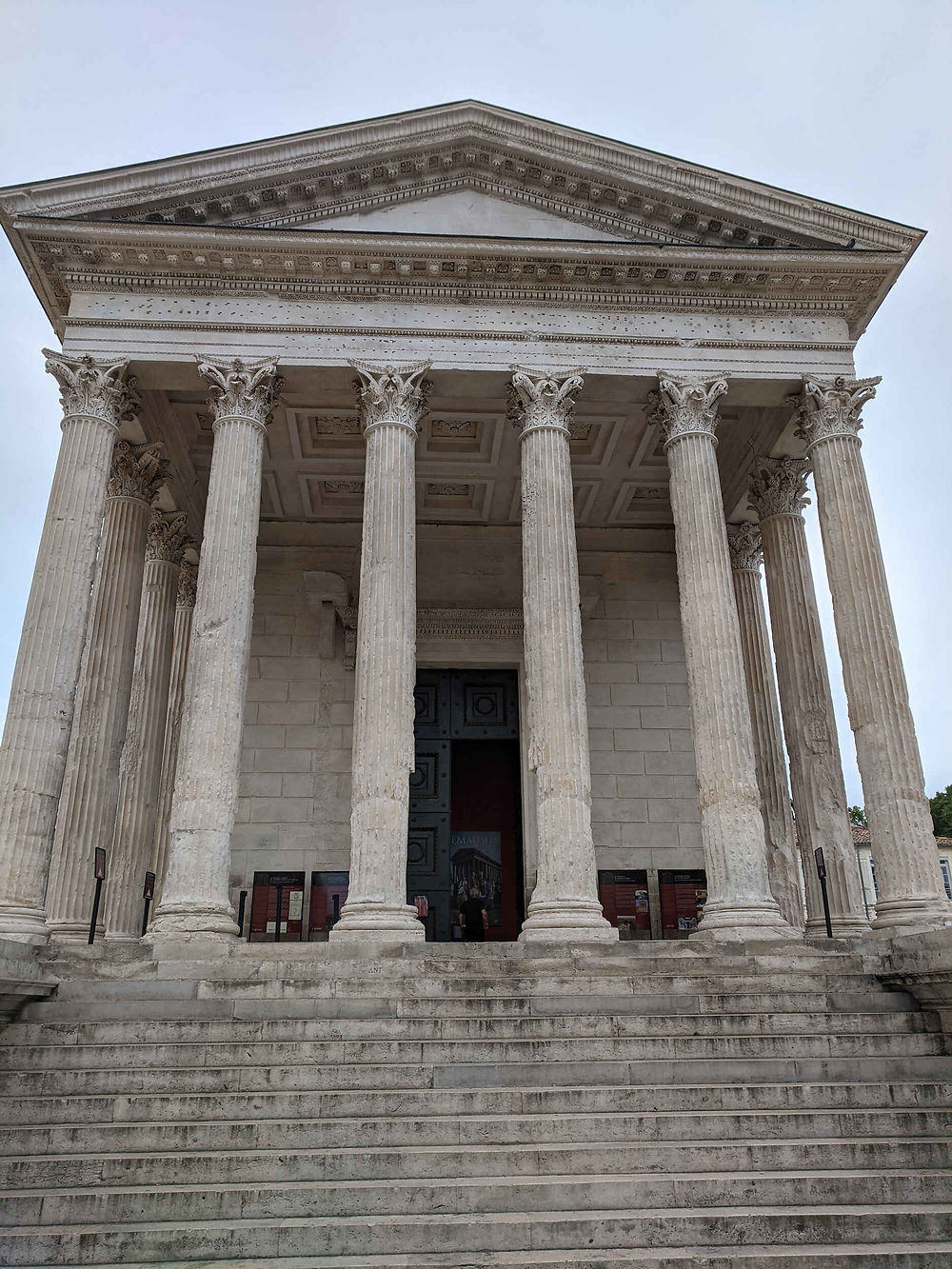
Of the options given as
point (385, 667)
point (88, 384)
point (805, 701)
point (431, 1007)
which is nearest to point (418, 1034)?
point (431, 1007)

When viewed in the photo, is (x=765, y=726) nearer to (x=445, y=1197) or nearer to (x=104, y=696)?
(x=104, y=696)

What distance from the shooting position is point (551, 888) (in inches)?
446

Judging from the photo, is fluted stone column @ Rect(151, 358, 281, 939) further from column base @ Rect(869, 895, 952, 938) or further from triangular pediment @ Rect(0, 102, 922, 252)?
column base @ Rect(869, 895, 952, 938)

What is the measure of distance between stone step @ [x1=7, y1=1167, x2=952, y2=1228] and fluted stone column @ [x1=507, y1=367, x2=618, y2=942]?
4.50 metres

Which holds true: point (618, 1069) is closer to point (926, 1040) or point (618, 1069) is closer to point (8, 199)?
point (926, 1040)

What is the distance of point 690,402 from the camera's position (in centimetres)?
1381

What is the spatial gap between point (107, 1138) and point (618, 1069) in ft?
13.4

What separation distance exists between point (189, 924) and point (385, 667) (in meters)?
3.89

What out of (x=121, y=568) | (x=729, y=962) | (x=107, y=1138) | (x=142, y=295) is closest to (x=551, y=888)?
(x=729, y=962)

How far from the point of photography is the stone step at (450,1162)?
252 inches

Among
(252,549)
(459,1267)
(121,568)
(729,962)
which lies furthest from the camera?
(121,568)

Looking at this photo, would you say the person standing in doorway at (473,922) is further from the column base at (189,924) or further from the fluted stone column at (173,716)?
the fluted stone column at (173,716)

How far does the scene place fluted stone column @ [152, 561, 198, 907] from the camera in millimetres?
16750

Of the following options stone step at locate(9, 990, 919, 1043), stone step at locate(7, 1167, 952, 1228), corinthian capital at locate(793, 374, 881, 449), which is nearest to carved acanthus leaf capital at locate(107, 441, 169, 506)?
stone step at locate(9, 990, 919, 1043)
